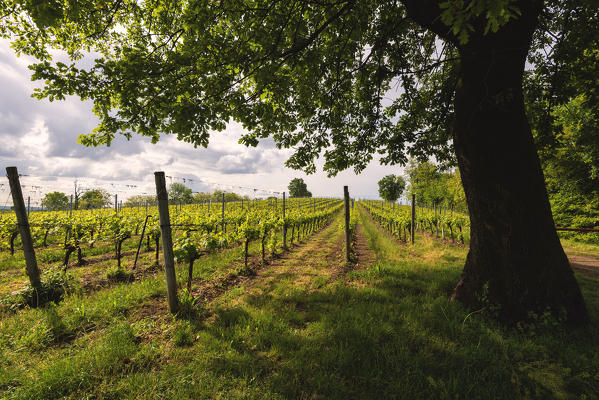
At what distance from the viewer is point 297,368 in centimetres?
244

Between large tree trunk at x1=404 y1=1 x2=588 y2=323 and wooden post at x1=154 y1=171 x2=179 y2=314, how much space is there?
211 inches

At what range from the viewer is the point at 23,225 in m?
4.05

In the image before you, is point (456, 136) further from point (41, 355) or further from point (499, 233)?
point (41, 355)

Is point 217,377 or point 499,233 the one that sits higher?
point 499,233

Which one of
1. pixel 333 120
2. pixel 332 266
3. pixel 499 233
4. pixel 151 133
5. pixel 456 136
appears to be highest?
pixel 333 120

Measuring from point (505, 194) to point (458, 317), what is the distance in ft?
6.89

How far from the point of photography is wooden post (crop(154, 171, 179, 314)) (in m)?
3.57

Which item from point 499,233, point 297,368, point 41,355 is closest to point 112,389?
point 41,355

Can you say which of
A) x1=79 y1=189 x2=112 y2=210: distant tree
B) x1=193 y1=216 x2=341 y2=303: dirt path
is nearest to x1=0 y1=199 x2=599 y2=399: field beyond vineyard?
x1=193 y1=216 x2=341 y2=303: dirt path

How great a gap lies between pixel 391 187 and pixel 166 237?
55.1 metres

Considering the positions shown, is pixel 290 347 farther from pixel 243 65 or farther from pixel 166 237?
pixel 243 65

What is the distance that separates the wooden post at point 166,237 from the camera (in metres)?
3.57

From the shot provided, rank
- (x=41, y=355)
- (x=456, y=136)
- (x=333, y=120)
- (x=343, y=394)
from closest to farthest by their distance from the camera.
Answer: (x=343, y=394) → (x=41, y=355) → (x=456, y=136) → (x=333, y=120)

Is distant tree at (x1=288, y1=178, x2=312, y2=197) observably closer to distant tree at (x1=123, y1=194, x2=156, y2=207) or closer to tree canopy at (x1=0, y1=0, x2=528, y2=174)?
distant tree at (x1=123, y1=194, x2=156, y2=207)
